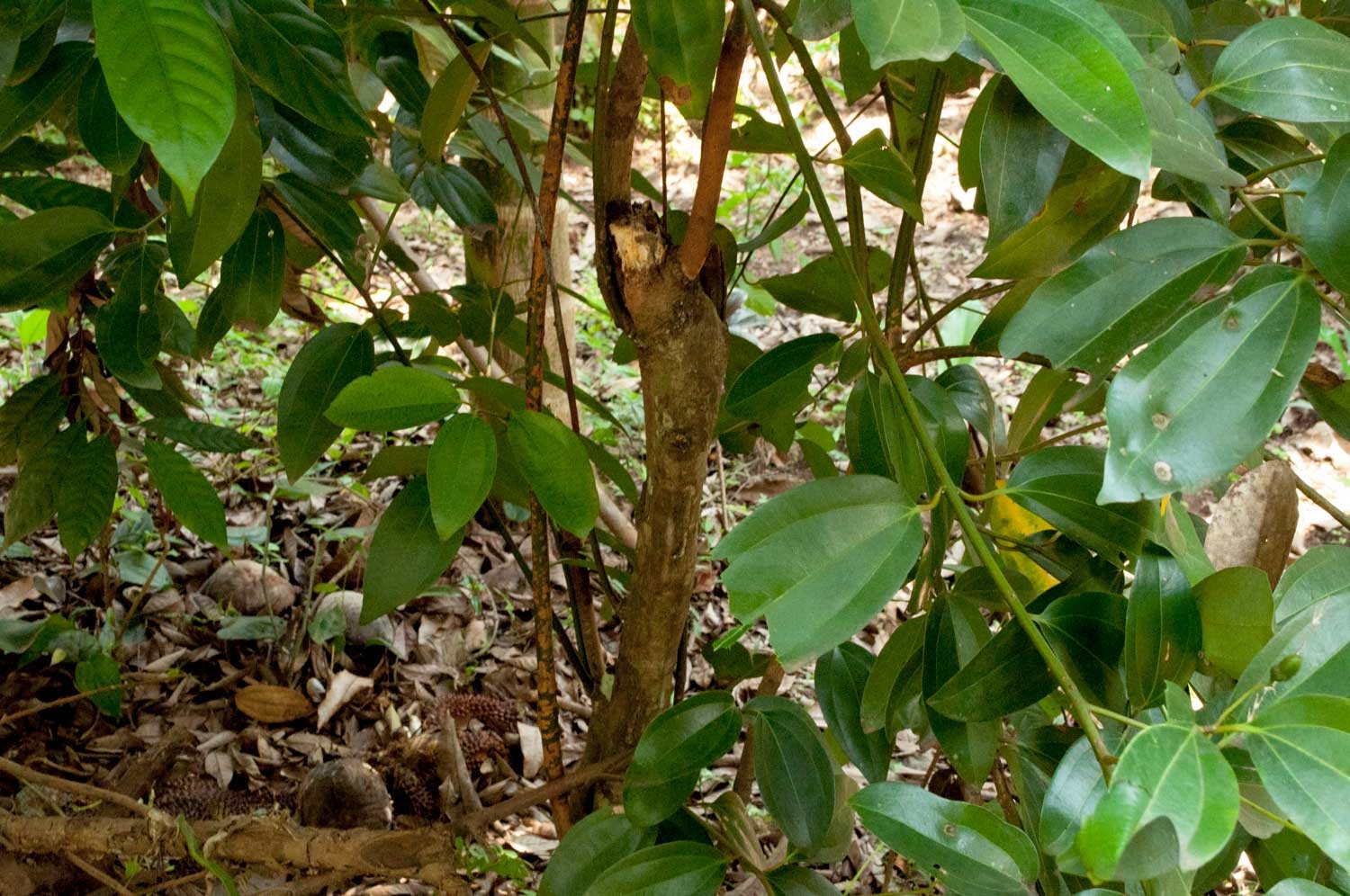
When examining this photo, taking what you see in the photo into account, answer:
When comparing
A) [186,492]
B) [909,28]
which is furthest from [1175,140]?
[186,492]

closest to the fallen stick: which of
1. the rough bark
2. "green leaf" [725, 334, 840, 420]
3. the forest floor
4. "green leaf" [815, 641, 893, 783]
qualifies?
the forest floor

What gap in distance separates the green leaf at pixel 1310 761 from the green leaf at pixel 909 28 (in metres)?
0.29

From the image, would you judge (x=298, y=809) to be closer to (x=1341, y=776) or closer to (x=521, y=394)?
(x=521, y=394)

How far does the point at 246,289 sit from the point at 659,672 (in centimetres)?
49

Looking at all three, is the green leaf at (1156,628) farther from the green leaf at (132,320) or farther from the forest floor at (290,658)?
the green leaf at (132,320)

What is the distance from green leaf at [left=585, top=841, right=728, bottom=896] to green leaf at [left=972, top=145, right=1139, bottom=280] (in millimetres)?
475

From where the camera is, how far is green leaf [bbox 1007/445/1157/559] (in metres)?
0.62

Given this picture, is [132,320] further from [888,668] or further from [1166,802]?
[1166,802]

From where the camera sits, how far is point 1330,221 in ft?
1.60

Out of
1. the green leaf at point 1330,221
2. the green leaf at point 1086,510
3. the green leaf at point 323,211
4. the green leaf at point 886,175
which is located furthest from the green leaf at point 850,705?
the green leaf at point 323,211

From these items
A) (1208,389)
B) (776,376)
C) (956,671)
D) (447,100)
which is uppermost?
(447,100)

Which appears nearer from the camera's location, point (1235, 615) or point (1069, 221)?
point (1235, 615)

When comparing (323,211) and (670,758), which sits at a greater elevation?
(323,211)

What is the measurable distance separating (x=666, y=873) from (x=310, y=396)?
0.50m
